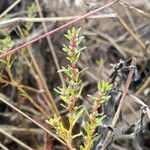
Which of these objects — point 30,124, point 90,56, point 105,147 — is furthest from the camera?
point 90,56

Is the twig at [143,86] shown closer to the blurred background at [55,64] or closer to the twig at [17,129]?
the blurred background at [55,64]

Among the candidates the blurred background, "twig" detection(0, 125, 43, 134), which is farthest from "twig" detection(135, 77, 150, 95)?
"twig" detection(0, 125, 43, 134)

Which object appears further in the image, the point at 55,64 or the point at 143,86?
the point at 55,64

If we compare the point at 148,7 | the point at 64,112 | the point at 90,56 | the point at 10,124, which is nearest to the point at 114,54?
the point at 90,56

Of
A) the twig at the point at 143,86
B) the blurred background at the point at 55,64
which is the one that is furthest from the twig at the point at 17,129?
the twig at the point at 143,86

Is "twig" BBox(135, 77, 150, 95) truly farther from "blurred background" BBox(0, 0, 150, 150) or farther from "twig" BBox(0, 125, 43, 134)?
"twig" BBox(0, 125, 43, 134)

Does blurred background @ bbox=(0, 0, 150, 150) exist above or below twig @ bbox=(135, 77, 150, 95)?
above

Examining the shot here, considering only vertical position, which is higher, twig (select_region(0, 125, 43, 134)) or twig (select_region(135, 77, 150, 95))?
twig (select_region(0, 125, 43, 134))

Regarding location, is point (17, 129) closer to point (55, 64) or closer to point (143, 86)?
point (55, 64)

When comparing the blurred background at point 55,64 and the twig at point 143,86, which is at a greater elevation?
the blurred background at point 55,64

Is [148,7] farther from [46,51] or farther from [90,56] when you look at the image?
[46,51]

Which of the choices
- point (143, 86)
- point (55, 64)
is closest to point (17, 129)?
point (55, 64)
